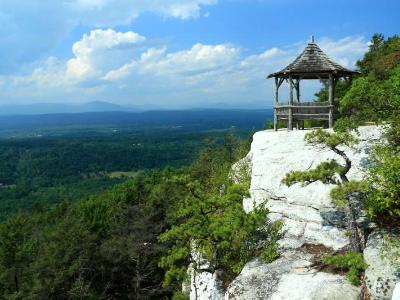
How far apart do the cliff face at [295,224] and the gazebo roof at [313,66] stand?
11.5 feet

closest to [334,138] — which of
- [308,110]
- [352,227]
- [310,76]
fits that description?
[352,227]

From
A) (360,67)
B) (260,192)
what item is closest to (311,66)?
(260,192)

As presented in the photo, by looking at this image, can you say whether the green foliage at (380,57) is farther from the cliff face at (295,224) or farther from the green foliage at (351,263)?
the green foliage at (351,263)

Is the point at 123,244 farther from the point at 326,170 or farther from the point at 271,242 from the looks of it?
the point at 326,170

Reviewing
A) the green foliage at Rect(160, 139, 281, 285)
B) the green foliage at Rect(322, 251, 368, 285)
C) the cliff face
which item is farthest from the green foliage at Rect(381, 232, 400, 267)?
the green foliage at Rect(160, 139, 281, 285)

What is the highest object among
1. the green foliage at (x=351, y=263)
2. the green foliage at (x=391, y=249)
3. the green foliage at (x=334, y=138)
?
the green foliage at (x=334, y=138)

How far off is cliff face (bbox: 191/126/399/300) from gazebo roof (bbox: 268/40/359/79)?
→ 3.51 metres

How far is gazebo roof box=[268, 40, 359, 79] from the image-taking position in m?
22.9

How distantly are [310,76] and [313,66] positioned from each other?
1.71 meters

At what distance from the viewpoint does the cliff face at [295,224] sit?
13883mm

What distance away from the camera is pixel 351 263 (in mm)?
13695

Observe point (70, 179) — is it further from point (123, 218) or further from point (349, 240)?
point (349, 240)

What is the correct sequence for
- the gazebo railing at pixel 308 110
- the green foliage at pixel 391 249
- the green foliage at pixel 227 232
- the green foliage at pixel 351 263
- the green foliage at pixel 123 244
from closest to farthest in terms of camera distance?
the green foliage at pixel 391 249 → the green foliage at pixel 351 263 → the green foliage at pixel 227 232 → the green foliage at pixel 123 244 → the gazebo railing at pixel 308 110

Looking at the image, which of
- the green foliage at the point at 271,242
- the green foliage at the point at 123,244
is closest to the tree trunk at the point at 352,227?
the green foliage at the point at 271,242
